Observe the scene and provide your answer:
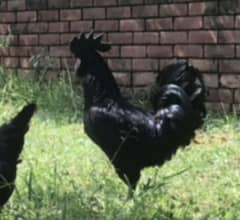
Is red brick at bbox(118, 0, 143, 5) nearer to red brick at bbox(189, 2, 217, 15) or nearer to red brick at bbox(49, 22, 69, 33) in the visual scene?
red brick at bbox(189, 2, 217, 15)

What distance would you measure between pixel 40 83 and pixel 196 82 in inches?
179

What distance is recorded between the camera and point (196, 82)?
4.83 meters

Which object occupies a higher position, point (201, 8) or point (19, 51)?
point (201, 8)

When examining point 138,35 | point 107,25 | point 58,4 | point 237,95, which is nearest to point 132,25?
point 138,35

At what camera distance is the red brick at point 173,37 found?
26.1ft

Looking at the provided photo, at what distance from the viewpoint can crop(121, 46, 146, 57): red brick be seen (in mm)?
8320

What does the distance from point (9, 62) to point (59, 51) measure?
0.93 m

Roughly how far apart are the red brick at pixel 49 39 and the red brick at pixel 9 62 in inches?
21.4

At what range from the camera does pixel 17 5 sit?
9.46 meters

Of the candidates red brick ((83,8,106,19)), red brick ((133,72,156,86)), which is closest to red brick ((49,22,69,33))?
red brick ((83,8,106,19))

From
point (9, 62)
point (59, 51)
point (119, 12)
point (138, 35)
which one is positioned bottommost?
point (9, 62)

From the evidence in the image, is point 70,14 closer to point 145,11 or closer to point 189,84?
point 145,11

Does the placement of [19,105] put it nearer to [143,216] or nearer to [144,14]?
[144,14]

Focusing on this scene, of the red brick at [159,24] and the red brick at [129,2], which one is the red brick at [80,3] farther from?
the red brick at [159,24]
